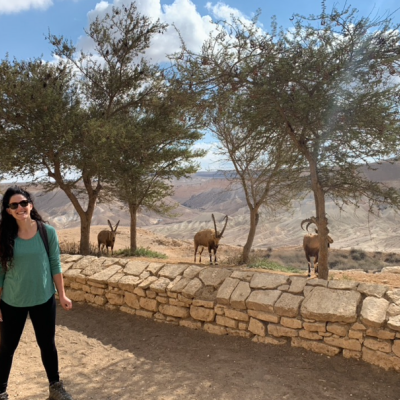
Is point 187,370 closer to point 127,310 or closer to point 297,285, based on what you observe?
point 297,285

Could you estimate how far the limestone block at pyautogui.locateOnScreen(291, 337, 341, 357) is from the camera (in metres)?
4.46

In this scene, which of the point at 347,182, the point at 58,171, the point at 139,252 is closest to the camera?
the point at 347,182

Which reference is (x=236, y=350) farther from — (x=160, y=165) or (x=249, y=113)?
(x=160, y=165)

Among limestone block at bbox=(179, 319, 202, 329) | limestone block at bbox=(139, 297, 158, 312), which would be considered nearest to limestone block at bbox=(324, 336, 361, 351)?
limestone block at bbox=(179, 319, 202, 329)

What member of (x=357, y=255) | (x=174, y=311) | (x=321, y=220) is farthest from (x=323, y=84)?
(x=357, y=255)

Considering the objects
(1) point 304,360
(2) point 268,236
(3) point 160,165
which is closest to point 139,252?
(3) point 160,165

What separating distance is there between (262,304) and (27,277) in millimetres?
3060

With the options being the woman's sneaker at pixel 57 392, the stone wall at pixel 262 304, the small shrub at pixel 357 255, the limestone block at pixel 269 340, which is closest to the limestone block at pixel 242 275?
the stone wall at pixel 262 304

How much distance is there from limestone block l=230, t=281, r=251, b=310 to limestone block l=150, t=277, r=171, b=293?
1.27 meters

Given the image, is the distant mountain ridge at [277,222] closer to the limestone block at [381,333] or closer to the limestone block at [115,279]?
the limestone block at [115,279]

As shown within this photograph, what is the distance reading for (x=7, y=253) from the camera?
11.0ft

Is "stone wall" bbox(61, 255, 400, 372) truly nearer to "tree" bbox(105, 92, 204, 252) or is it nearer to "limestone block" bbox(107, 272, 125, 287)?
"limestone block" bbox(107, 272, 125, 287)

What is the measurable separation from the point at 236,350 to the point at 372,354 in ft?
5.75

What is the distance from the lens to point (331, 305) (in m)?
4.54
